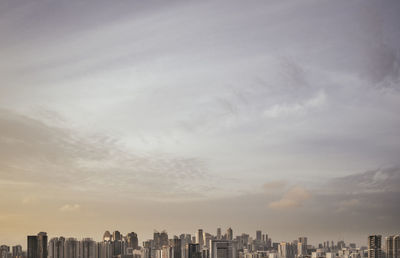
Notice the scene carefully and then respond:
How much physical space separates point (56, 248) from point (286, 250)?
43.1 m

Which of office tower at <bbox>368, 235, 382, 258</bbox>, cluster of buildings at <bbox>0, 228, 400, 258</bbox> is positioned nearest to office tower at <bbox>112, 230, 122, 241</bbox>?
cluster of buildings at <bbox>0, 228, 400, 258</bbox>

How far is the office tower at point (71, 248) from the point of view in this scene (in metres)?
73.2

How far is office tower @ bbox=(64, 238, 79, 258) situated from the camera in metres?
73.2

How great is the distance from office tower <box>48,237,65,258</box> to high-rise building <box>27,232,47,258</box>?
19.8 ft

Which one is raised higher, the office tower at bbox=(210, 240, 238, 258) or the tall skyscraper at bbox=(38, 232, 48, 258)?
the tall skyscraper at bbox=(38, 232, 48, 258)

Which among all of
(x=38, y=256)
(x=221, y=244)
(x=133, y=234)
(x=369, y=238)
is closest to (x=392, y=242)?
(x=369, y=238)

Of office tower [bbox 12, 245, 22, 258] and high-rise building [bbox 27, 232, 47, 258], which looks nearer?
high-rise building [bbox 27, 232, 47, 258]

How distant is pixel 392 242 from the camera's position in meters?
76.6

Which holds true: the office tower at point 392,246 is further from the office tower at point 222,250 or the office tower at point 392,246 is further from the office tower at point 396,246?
the office tower at point 222,250

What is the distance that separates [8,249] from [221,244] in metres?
31.2

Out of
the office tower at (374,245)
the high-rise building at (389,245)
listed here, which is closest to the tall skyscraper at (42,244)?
the office tower at (374,245)

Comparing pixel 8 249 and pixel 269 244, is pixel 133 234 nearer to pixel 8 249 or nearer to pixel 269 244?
pixel 8 249

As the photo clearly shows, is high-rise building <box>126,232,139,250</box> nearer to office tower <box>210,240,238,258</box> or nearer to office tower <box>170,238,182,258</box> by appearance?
office tower <box>170,238,182,258</box>

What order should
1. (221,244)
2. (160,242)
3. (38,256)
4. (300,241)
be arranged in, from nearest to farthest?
(38,256), (221,244), (160,242), (300,241)
